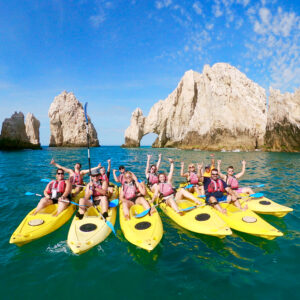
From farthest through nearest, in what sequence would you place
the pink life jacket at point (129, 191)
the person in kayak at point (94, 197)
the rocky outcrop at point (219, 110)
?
1. the rocky outcrop at point (219, 110)
2. the pink life jacket at point (129, 191)
3. the person in kayak at point (94, 197)

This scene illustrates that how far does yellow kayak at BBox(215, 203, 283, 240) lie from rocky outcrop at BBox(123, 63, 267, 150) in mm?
40252

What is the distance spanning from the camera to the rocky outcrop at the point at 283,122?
34.4m

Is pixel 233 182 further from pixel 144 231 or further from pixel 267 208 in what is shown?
pixel 144 231

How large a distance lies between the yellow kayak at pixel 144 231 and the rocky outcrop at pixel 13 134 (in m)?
57.6

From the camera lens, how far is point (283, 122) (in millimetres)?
36125

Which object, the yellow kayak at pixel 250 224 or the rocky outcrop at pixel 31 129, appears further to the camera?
the rocky outcrop at pixel 31 129

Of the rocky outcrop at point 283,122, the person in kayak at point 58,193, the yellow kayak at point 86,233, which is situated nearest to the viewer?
the yellow kayak at point 86,233

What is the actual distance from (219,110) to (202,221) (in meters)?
43.1

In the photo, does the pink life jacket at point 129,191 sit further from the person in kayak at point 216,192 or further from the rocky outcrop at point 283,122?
the rocky outcrop at point 283,122

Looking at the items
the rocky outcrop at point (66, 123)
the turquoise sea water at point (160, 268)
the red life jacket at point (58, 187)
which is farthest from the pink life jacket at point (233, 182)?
the rocky outcrop at point (66, 123)

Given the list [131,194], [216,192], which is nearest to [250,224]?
[216,192]

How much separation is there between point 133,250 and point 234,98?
4576 centimetres

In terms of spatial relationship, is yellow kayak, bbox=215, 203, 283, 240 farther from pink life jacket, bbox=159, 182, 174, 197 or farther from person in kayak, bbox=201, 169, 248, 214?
pink life jacket, bbox=159, 182, 174, 197

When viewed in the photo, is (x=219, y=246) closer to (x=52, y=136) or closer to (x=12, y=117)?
(x=12, y=117)
